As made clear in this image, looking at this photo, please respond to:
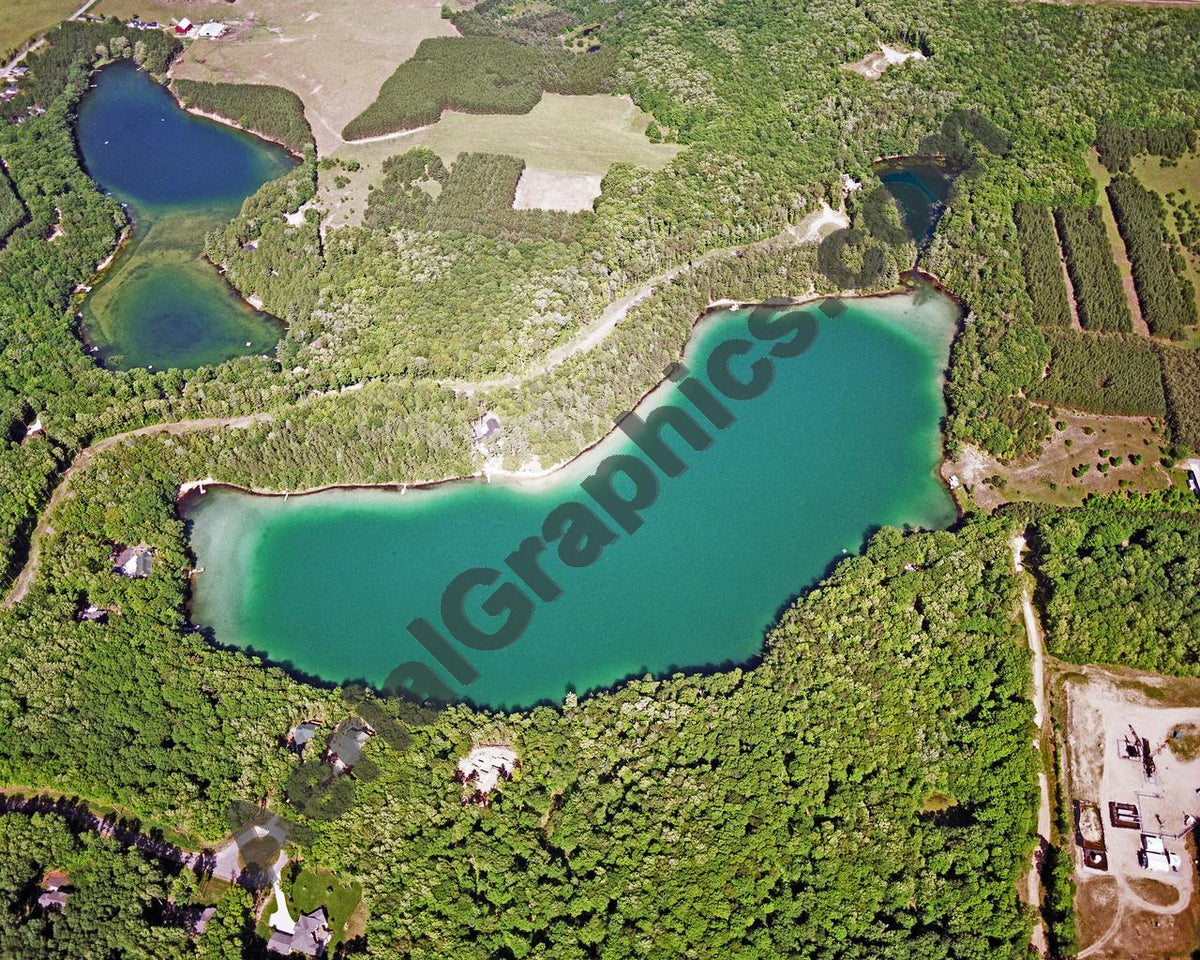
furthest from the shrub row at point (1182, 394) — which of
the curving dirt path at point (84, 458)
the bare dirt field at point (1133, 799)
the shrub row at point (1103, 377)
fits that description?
the curving dirt path at point (84, 458)

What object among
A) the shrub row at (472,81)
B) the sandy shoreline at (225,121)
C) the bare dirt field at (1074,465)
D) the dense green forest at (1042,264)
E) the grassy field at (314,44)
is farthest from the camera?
the grassy field at (314,44)

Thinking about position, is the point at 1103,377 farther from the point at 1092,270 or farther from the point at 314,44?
the point at 314,44

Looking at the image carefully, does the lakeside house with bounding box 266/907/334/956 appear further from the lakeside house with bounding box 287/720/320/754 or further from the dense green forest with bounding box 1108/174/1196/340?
the dense green forest with bounding box 1108/174/1196/340

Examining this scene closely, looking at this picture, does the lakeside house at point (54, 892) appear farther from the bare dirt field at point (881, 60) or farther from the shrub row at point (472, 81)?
the bare dirt field at point (881, 60)

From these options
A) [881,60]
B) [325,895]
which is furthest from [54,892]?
[881,60]

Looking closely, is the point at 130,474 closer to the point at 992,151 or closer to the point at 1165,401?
the point at 1165,401

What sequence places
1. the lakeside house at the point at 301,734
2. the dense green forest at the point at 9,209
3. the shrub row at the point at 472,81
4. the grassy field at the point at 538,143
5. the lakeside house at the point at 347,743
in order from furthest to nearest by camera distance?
the shrub row at the point at 472,81, the grassy field at the point at 538,143, the dense green forest at the point at 9,209, the lakeside house at the point at 301,734, the lakeside house at the point at 347,743

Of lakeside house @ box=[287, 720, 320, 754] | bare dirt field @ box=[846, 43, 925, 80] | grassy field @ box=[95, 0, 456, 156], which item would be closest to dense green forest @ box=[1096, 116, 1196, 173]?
bare dirt field @ box=[846, 43, 925, 80]
